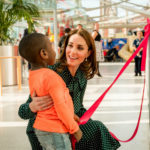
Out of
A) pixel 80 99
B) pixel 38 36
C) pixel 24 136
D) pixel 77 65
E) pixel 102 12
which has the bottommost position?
pixel 24 136

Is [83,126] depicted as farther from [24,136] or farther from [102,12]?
[102,12]

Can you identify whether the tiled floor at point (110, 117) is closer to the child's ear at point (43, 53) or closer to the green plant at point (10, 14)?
the child's ear at point (43, 53)

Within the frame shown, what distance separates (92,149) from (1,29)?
4500mm

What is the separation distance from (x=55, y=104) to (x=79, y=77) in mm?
466

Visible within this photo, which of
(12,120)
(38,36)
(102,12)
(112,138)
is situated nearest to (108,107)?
(12,120)

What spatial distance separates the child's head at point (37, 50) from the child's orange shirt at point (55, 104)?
0.14 ft

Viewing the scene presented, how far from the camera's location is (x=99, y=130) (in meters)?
1.69

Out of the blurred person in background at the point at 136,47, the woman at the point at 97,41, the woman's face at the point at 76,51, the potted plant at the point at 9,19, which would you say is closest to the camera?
the woman's face at the point at 76,51

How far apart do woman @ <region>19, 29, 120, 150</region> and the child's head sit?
305 millimetres

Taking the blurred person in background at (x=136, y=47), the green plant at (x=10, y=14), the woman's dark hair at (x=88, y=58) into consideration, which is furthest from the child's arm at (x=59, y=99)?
the blurred person in background at (x=136, y=47)

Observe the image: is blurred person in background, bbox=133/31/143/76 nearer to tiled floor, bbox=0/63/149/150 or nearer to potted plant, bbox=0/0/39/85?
tiled floor, bbox=0/63/149/150

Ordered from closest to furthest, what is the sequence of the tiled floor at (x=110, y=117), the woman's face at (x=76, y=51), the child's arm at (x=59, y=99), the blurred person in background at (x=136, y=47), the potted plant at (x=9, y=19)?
the child's arm at (x=59, y=99) < the woman's face at (x=76, y=51) < the tiled floor at (x=110, y=117) < the potted plant at (x=9, y=19) < the blurred person in background at (x=136, y=47)

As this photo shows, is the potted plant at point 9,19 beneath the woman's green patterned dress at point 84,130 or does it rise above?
above

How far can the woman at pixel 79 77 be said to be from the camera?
154cm
